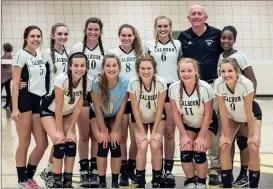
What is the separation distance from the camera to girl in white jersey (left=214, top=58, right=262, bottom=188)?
3.57m

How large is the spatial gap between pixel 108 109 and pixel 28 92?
75 cm

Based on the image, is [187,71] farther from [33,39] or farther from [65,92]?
[33,39]

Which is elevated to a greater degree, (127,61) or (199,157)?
(127,61)

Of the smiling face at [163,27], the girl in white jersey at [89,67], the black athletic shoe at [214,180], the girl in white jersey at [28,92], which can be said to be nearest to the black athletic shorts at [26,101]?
the girl in white jersey at [28,92]

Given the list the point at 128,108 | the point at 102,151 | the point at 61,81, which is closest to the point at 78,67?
the point at 61,81

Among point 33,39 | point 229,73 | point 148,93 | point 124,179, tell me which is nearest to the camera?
point 229,73

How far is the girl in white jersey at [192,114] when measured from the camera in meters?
3.65

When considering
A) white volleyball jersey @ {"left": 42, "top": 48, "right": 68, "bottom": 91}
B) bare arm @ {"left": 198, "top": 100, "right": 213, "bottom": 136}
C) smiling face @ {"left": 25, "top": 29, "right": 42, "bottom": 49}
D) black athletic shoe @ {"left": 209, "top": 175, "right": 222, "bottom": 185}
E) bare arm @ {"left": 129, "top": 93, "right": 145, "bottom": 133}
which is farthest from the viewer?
black athletic shoe @ {"left": 209, "top": 175, "right": 222, "bottom": 185}

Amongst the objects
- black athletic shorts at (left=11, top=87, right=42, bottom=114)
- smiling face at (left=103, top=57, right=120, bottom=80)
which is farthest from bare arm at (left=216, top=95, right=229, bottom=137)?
black athletic shorts at (left=11, top=87, right=42, bottom=114)

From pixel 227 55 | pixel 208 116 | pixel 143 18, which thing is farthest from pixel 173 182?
pixel 143 18

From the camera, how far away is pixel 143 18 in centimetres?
1069

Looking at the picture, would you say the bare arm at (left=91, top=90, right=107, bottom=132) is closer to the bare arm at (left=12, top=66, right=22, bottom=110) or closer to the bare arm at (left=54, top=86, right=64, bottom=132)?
the bare arm at (left=54, top=86, right=64, bottom=132)

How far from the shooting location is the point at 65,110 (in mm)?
3805

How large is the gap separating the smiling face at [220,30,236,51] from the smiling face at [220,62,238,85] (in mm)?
419
